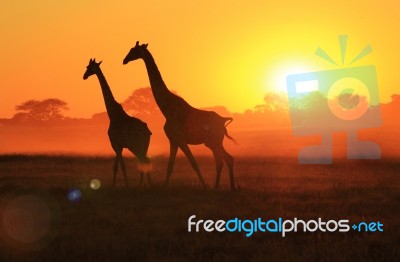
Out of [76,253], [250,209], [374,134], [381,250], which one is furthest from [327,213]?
[374,134]

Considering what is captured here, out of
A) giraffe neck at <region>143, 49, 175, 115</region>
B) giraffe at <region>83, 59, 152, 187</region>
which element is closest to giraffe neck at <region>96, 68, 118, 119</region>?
giraffe at <region>83, 59, 152, 187</region>

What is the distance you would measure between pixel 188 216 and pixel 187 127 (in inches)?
172

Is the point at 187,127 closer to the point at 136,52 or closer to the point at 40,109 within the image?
the point at 136,52

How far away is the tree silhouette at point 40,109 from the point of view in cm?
9456

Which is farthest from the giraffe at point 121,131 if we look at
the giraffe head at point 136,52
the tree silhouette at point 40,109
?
the tree silhouette at point 40,109

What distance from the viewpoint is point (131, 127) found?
710 inches

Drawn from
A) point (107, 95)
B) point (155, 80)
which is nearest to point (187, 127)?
point (155, 80)

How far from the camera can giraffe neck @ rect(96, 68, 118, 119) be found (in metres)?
18.5

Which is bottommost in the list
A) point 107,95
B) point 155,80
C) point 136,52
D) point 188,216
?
point 188,216

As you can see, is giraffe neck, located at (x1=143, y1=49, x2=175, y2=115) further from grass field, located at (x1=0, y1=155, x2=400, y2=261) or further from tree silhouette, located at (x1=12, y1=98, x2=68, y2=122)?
tree silhouette, located at (x1=12, y1=98, x2=68, y2=122)

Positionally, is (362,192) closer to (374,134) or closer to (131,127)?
(131,127)

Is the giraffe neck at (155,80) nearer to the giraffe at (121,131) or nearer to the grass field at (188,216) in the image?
the giraffe at (121,131)

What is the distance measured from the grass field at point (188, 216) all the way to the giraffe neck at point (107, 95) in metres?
2.59

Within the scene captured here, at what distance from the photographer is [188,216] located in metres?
12.7
